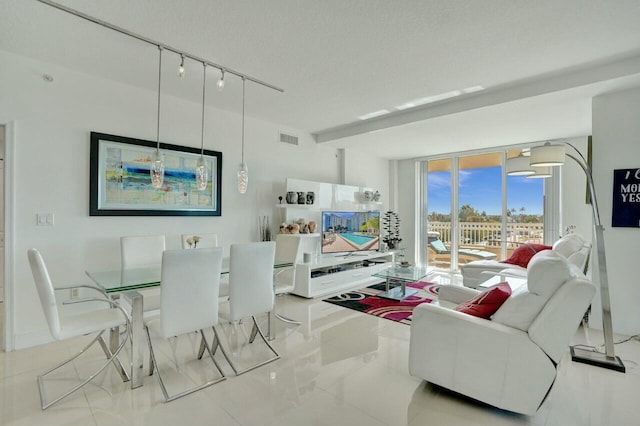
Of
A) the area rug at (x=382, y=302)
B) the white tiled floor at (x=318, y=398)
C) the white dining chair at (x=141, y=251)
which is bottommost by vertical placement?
the white tiled floor at (x=318, y=398)

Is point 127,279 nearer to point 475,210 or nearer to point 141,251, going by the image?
point 141,251

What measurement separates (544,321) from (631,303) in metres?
2.36

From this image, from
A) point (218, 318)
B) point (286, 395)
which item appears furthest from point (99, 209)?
point (286, 395)

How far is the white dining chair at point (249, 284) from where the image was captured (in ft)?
8.64

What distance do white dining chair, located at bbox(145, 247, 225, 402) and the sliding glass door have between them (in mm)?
5529

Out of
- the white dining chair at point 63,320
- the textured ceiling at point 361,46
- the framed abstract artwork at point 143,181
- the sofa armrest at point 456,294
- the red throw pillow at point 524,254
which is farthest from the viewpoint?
the red throw pillow at point 524,254

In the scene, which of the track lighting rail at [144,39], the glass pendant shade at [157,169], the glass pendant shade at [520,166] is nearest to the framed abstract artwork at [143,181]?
the glass pendant shade at [157,169]

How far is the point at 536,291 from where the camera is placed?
1.95 m

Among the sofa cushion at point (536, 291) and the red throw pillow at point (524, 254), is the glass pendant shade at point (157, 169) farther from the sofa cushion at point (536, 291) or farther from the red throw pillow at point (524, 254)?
the red throw pillow at point (524, 254)

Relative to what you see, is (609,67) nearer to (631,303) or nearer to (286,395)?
(631,303)

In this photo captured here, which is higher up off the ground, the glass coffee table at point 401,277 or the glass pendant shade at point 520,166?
the glass pendant shade at point 520,166

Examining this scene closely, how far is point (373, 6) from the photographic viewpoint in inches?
87.1

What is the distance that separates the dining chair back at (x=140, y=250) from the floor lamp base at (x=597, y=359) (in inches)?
160

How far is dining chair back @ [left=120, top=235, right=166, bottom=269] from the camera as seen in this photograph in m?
3.24
